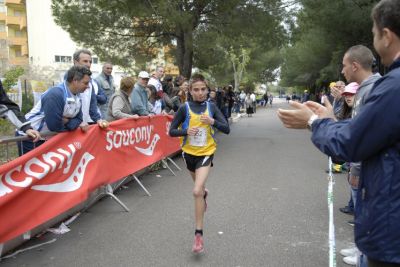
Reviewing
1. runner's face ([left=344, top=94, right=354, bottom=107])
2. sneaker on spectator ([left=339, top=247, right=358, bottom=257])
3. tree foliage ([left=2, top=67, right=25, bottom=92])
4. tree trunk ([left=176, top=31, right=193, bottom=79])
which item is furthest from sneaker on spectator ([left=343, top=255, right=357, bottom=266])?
tree trunk ([left=176, top=31, right=193, bottom=79])

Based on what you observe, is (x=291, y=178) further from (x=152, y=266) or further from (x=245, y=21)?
(x=245, y=21)

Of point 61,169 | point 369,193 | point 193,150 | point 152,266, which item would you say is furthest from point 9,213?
point 369,193

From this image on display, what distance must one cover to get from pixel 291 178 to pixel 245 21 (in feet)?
28.5

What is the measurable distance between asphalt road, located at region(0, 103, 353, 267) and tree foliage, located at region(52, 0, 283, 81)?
7116 mm

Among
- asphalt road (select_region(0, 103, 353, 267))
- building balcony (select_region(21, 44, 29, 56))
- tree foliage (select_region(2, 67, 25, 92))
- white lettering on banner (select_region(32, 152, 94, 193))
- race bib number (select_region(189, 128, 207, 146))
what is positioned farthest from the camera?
building balcony (select_region(21, 44, 29, 56))

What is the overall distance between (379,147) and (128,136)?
5423 mm

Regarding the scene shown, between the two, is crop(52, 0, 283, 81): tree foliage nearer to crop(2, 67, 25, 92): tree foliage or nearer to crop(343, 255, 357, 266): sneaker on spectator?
crop(2, 67, 25, 92): tree foliage

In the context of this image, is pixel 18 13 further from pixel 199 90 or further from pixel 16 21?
pixel 199 90

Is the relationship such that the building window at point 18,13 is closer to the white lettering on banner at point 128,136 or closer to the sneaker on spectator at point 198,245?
the white lettering on banner at point 128,136

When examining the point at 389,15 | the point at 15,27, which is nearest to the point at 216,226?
the point at 389,15

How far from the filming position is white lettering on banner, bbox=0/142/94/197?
3.94 metres

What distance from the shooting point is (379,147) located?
170 centimetres

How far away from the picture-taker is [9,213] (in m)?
3.92

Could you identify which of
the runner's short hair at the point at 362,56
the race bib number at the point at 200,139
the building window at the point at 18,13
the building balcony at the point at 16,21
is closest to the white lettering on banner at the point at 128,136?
the race bib number at the point at 200,139
